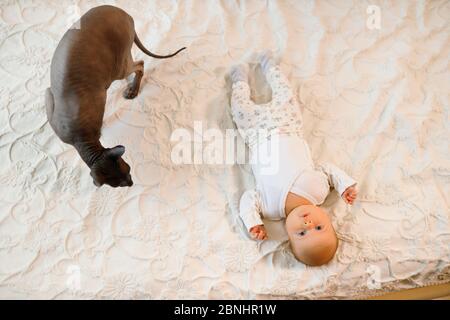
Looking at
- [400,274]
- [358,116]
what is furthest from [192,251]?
[358,116]

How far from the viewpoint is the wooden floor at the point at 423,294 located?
1128 millimetres

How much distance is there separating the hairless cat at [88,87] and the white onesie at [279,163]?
38 cm

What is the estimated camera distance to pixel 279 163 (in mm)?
1229

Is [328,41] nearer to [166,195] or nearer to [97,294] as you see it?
[166,195]

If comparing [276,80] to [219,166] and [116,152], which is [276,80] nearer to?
[219,166]

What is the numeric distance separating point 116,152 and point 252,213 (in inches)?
16.3

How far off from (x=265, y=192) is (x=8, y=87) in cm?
90

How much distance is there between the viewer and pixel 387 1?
5.30 ft

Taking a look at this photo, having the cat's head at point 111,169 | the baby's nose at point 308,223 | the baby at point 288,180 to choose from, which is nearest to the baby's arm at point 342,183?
the baby at point 288,180

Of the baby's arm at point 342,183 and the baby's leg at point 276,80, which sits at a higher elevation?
the baby's leg at point 276,80

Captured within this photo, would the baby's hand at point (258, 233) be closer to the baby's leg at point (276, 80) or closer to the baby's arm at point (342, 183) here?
the baby's arm at point (342, 183)

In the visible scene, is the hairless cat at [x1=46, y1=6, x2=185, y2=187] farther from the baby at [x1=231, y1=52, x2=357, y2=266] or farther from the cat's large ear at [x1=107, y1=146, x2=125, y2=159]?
the baby at [x1=231, y1=52, x2=357, y2=266]

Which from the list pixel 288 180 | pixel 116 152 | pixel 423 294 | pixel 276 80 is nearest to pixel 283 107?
pixel 276 80

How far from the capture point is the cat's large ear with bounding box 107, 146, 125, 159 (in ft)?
3.39
